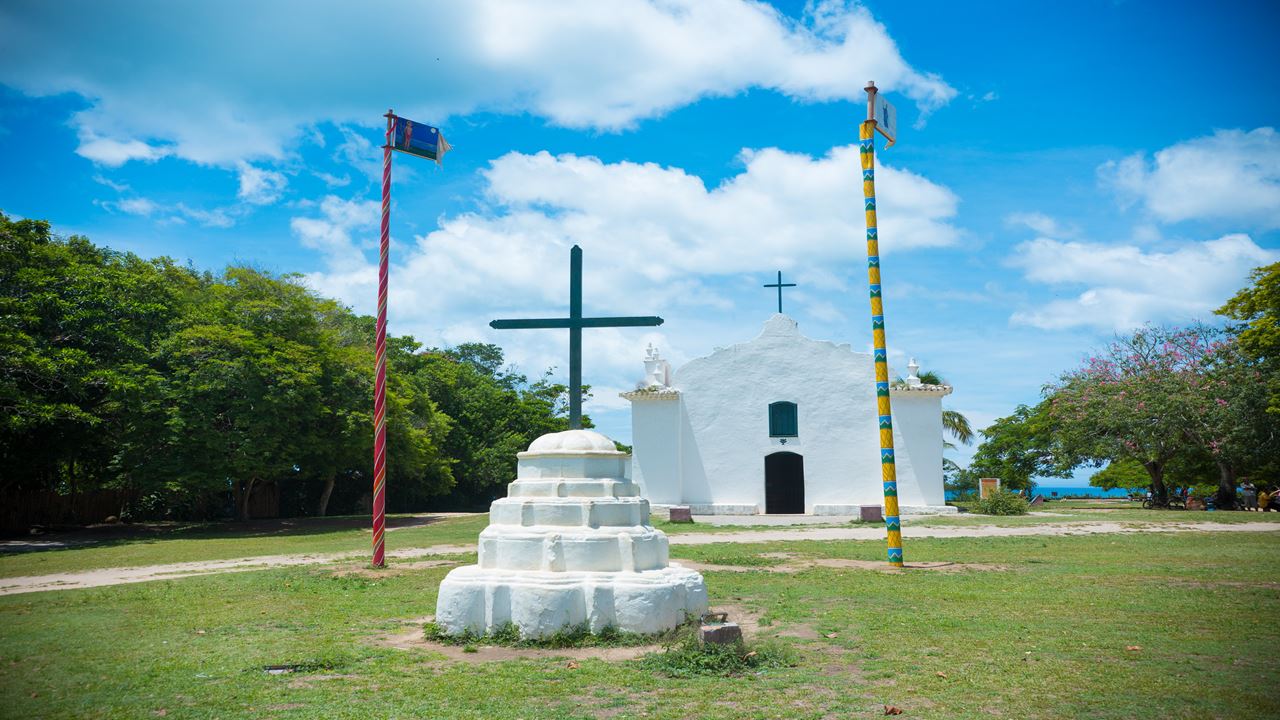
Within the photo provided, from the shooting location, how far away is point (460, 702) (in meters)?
5.38

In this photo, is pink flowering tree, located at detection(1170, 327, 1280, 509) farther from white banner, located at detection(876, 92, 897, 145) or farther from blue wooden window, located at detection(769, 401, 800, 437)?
white banner, located at detection(876, 92, 897, 145)

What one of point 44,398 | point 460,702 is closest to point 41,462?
point 44,398

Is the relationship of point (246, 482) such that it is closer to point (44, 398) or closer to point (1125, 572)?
point (44, 398)

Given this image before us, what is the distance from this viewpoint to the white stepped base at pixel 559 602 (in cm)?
727

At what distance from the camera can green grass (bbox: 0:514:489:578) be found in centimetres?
1585

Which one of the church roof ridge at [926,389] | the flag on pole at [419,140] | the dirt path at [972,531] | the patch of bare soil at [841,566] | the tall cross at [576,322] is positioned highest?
the flag on pole at [419,140]

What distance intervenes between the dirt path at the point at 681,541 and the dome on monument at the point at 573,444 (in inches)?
317

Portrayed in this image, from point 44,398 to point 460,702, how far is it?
19.4 m

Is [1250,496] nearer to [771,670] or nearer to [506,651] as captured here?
[771,670]

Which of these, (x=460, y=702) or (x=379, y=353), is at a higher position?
(x=379, y=353)

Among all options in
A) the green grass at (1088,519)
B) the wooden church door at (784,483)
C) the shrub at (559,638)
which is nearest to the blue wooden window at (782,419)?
the wooden church door at (784,483)

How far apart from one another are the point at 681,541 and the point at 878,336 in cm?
720

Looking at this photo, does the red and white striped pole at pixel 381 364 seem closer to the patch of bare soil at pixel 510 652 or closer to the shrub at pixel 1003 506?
the patch of bare soil at pixel 510 652

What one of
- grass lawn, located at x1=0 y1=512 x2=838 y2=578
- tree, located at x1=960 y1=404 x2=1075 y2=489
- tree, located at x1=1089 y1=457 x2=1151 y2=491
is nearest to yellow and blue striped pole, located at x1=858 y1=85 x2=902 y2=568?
grass lawn, located at x1=0 y1=512 x2=838 y2=578
